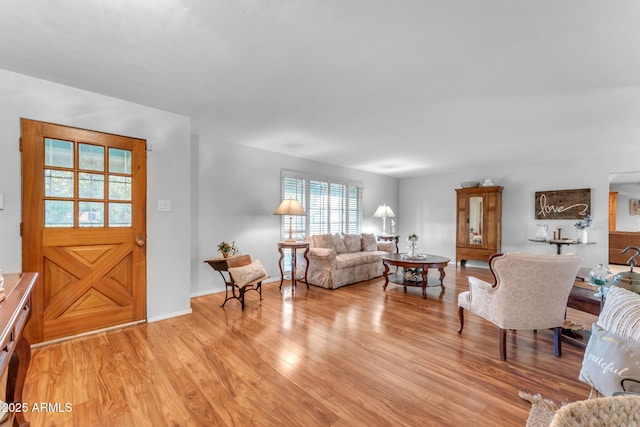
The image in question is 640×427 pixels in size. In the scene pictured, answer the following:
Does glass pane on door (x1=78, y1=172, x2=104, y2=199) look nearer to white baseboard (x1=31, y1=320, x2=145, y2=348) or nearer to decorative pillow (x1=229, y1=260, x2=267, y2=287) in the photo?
white baseboard (x1=31, y1=320, x2=145, y2=348)

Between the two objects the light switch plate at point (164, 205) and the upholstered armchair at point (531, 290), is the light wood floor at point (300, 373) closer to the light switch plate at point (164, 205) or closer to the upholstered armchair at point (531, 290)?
the upholstered armchair at point (531, 290)

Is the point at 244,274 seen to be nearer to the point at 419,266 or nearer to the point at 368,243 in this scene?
the point at 419,266

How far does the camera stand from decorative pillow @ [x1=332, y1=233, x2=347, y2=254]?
514cm

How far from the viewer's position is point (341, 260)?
15.1 feet

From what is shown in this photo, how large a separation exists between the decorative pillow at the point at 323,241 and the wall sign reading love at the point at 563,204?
4452mm

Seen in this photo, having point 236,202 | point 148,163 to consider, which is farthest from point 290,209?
point 148,163

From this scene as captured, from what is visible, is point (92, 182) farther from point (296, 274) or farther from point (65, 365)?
point (296, 274)

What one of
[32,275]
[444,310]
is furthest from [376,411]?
[32,275]

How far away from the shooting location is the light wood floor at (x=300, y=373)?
1637 millimetres

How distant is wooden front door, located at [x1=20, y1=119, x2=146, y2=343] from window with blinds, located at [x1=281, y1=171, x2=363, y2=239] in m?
2.58

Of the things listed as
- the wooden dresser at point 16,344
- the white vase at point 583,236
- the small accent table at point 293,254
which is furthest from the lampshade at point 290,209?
the white vase at point 583,236

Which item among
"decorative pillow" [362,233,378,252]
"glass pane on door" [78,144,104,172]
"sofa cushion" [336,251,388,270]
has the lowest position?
"sofa cushion" [336,251,388,270]

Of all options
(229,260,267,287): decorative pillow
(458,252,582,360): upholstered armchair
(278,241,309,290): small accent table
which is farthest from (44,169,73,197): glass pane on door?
(458,252,582,360): upholstered armchair

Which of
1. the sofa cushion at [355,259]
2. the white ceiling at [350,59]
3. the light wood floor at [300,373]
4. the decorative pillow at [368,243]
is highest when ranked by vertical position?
the white ceiling at [350,59]
